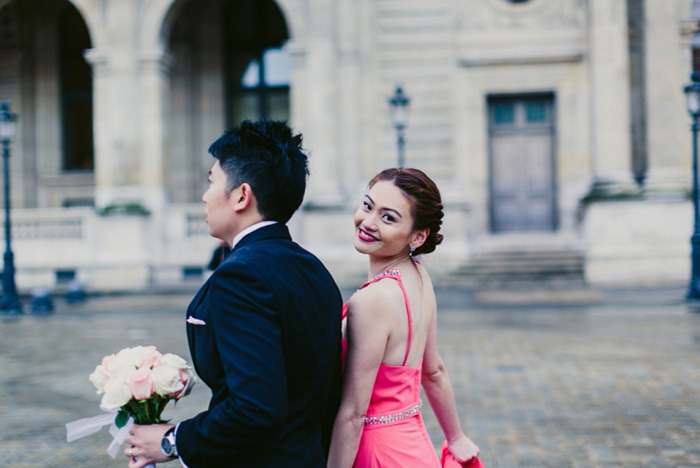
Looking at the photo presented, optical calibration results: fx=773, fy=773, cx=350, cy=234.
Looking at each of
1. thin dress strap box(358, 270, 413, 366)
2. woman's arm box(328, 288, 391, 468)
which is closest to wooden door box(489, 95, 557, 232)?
thin dress strap box(358, 270, 413, 366)

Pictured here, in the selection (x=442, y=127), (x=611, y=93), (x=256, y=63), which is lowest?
(x=442, y=127)

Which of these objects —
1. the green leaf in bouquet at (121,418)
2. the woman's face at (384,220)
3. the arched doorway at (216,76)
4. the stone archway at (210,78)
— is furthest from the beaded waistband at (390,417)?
the arched doorway at (216,76)

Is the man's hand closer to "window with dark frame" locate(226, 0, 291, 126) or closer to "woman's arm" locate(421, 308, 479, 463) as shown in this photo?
"woman's arm" locate(421, 308, 479, 463)

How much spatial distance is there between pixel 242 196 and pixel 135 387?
0.65 metres

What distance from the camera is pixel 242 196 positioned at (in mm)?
2309

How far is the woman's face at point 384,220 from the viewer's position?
263cm

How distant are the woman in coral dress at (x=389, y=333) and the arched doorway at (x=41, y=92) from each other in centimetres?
2156

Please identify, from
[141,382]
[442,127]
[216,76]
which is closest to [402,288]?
[141,382]

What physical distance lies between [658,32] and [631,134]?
8.01 ft

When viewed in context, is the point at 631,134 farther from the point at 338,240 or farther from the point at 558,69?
the point at 338,240

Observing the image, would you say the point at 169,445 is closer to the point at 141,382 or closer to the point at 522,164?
the point at 141,382

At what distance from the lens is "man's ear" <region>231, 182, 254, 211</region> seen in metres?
2.30

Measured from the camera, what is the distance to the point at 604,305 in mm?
13945

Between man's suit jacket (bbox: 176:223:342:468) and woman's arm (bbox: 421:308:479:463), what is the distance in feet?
2.11
